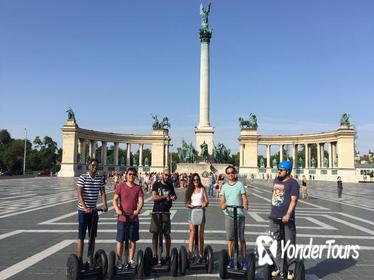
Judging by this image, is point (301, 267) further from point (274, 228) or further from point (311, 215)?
point (311, 215)

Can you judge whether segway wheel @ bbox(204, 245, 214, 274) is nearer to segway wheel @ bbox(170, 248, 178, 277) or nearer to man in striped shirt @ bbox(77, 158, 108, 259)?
segway wheel @ bbox(170, 248, 178, 277)

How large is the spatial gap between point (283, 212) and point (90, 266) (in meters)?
3.93

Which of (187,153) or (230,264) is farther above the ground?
(187,153)

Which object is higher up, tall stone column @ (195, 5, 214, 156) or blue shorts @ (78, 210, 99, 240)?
tall stone column @ (195, 5, 214, 156)

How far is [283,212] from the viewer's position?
744 cm

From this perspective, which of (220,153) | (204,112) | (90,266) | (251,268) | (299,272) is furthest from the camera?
(220,153)

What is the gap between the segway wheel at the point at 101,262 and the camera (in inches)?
300

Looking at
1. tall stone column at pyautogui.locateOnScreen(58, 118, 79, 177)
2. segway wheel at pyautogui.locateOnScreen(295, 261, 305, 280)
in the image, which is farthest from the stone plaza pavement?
tall stone column at pyautogui.locateOnScreen(58, 118, 79, 177)

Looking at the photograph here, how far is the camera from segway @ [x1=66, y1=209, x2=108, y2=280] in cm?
725

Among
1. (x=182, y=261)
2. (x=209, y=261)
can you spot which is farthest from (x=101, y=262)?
(x=209, y=261)

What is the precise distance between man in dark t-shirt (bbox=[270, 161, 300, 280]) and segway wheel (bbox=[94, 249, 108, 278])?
10.7 feet

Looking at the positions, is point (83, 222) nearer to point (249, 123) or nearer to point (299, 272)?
point (299, 272)

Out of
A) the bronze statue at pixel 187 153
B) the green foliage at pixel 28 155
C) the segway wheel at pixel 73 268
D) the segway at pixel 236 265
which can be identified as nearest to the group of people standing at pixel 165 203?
the segway at pixel 236 265

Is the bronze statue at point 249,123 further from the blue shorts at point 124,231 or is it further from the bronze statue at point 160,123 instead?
the blue shorts at point 124,231
